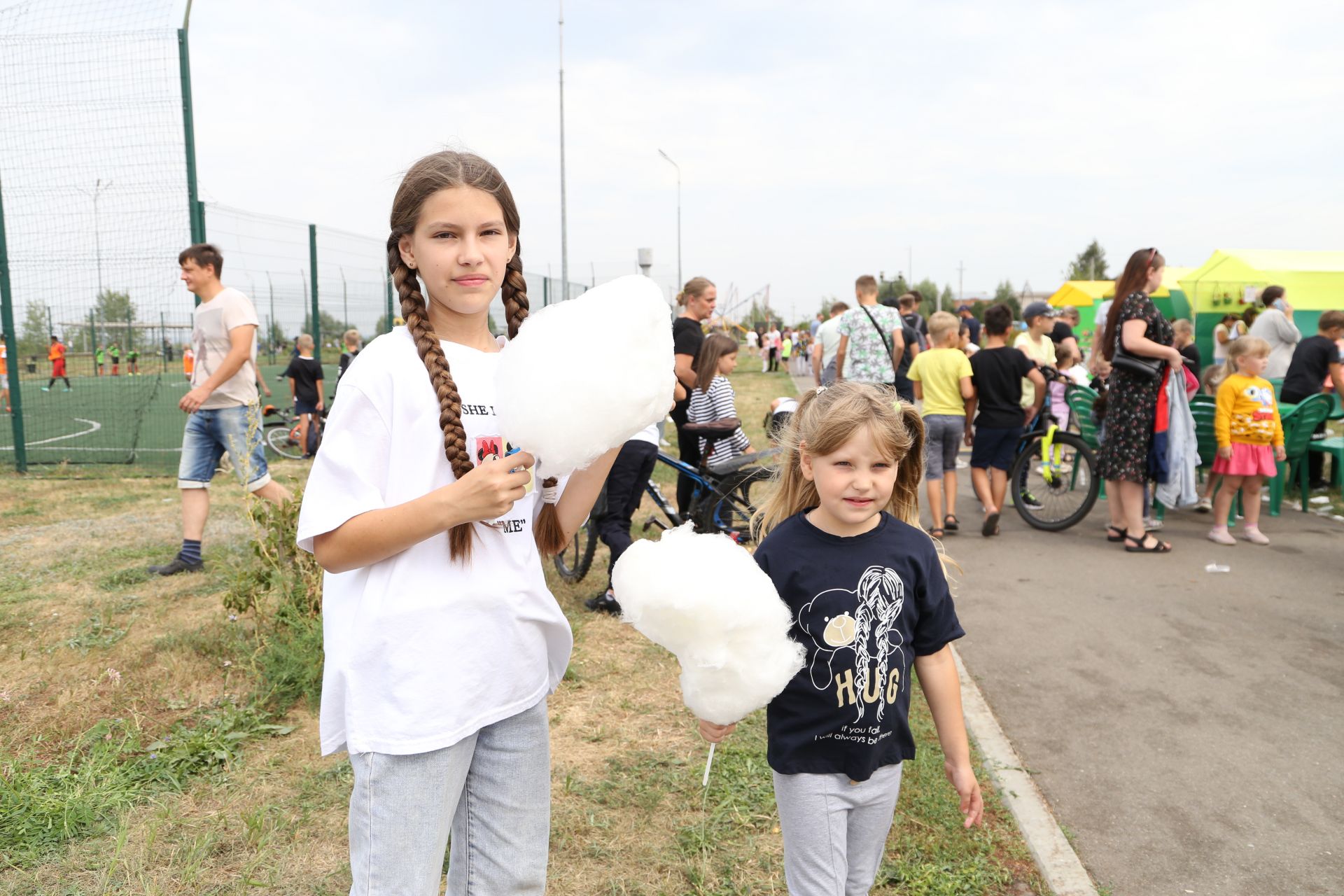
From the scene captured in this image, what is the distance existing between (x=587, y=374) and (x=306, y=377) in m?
9.87

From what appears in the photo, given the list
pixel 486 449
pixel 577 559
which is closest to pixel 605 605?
pixel 577 559

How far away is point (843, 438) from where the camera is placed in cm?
201

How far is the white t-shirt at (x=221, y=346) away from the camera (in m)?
5.12

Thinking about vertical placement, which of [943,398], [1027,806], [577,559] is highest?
[943,398]

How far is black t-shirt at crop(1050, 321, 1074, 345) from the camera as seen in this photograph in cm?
1028

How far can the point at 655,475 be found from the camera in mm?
9195

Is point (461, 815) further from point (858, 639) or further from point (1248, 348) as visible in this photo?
point (1248, 348)

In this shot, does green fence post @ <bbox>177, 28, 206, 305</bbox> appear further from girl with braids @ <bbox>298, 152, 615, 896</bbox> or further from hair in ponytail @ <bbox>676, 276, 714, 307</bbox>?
girl with braids @ <bbox>298, 152, 615, 896</bbox>

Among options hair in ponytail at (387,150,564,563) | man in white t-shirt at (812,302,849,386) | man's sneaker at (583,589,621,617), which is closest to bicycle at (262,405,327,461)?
man in white t-shirt at (812,302,849,386)

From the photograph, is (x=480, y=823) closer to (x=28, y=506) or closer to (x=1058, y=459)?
(x=1058, y=459)

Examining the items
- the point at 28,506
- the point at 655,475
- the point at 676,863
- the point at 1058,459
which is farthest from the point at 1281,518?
the point at 28,506

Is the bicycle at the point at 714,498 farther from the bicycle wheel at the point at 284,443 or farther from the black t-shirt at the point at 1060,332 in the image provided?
the bicycle wheel at the point at 284,443

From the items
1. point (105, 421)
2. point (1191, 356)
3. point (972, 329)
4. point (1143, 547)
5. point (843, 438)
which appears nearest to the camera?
point (843, 438)

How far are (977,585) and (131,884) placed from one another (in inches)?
182
